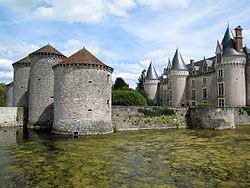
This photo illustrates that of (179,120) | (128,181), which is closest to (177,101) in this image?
(179,120)

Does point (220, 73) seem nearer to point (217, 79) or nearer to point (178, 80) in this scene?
point (217, 79)

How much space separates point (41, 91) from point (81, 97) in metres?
7.02

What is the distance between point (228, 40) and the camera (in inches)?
1126

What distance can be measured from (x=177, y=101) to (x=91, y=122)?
22561mm

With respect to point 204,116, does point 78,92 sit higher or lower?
higher

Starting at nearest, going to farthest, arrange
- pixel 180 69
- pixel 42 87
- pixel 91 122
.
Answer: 1. pixel 91 122
2. pixel 42 87
3. pixel 180 69

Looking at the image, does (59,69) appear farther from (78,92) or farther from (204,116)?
(204,116)

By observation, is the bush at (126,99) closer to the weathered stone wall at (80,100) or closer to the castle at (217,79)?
the weathered stone wall at (80,100)

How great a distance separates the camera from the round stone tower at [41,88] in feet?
68.6

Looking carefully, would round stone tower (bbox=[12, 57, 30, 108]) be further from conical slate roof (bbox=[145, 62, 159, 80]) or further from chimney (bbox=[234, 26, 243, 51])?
chimney (bbox=[234, 26, 243, 51])

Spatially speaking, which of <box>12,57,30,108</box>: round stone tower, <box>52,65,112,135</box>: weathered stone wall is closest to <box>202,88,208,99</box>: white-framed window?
<box>52,65,112,135</box>: weathered stone wall

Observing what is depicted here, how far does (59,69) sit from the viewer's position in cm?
1683

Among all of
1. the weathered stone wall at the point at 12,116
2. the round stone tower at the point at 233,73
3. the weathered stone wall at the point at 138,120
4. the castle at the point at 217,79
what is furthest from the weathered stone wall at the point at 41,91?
the round stone tower at the point at 233,73

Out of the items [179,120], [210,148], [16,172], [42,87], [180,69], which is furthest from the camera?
[180,69]
